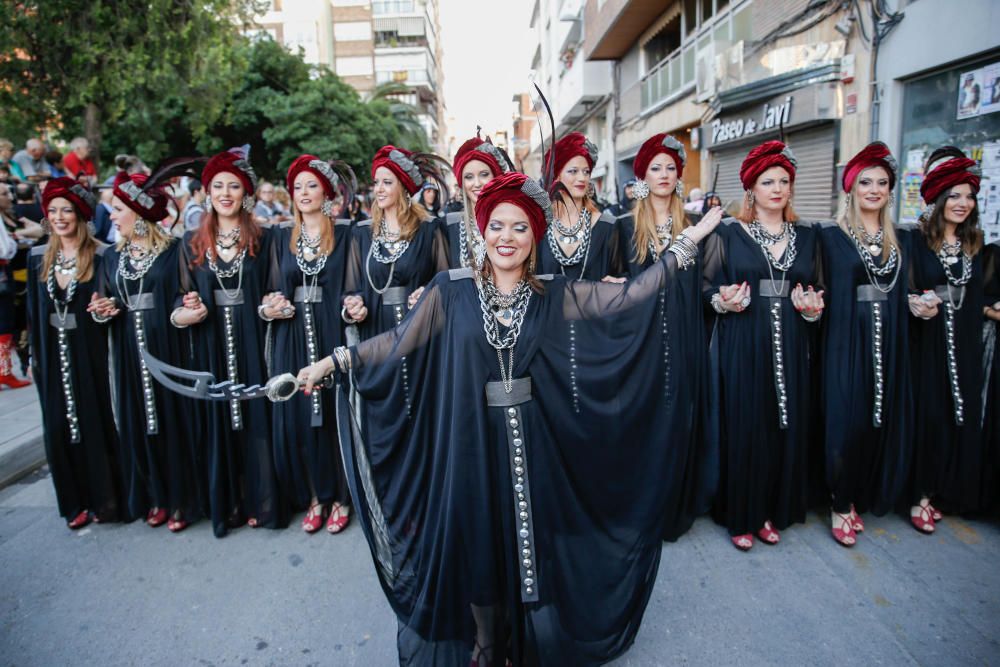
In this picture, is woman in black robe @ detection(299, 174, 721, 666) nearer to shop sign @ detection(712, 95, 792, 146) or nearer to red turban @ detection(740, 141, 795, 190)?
red turban @ detection(740, 141, 795, 190)

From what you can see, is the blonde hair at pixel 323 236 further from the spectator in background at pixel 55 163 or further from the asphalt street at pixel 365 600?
the spectator in background at pixel 55 163

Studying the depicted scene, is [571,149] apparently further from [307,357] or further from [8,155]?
[8,155]

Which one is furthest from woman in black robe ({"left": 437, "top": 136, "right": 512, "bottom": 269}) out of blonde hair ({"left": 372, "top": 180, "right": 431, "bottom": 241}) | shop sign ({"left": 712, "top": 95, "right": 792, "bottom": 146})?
shop sign ({"left": 712, "top": 95, "right": 792, "bottom": 146})

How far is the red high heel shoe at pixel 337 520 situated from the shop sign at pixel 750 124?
862 centimetres

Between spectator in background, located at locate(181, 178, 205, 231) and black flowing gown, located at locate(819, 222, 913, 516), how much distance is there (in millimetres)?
7221

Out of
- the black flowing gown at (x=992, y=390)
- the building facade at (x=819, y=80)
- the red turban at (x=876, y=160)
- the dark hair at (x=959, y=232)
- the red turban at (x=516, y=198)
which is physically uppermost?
the building facade at (x=819, y=80)

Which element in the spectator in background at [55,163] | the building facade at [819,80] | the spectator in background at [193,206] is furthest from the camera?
the spectator in background at [55,163]

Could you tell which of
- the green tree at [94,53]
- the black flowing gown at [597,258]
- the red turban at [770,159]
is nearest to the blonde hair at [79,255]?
the black flowing gown at [597,258]

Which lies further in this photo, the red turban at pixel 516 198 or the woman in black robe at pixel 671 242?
the woman in black robe at pixel 671 242

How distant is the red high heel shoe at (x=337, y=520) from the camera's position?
4184mm

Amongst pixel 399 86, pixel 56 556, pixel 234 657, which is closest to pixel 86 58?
pixel 56 556

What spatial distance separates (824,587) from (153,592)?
3.60 metres

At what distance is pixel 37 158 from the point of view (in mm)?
8992

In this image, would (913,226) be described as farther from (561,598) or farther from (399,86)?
(399,86)
